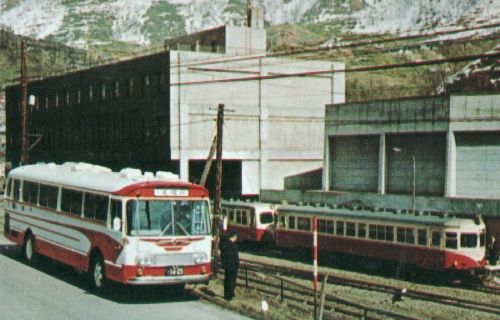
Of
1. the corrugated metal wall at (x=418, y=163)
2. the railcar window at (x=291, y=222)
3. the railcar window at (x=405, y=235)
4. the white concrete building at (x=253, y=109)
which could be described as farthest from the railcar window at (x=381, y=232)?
the white concrete building at (x=253, y=109)

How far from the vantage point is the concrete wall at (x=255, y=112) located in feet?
188

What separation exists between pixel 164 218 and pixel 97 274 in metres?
2.69

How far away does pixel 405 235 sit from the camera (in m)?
30.9

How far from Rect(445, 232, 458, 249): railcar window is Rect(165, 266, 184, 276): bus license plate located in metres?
15.0

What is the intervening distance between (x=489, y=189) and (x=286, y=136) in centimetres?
2149

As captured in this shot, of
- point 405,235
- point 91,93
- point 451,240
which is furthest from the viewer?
point 91,93

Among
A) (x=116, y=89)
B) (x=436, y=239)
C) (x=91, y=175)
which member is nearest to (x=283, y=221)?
(x=436, y=239)

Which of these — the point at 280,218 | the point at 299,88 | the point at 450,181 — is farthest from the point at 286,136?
the point at 280,218

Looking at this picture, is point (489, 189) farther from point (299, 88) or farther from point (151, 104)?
point (151, 104)

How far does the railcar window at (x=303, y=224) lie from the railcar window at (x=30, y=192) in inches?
627

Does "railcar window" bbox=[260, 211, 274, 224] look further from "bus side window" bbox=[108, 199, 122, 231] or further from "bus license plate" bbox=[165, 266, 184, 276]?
"bus license plate" bbox=[165, 266, 184, 276]

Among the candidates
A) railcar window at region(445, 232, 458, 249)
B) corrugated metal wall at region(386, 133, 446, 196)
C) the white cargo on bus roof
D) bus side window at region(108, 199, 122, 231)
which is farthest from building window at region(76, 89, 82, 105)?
bus side window at region(108, 199, 122, 231)

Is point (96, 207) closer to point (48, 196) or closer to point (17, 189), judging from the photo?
point (48, 196)

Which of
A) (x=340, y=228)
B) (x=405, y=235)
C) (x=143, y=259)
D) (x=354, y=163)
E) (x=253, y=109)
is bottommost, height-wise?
(x=340, y=228)
